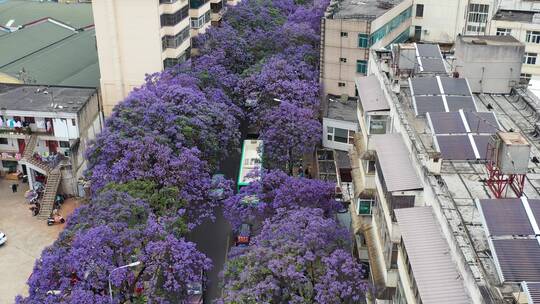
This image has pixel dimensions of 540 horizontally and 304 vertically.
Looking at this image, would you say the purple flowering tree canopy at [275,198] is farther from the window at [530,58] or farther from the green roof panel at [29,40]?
the green roof panel at [29,40]

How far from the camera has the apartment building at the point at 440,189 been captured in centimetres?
1338

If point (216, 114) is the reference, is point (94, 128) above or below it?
below

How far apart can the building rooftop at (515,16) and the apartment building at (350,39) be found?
723 cm

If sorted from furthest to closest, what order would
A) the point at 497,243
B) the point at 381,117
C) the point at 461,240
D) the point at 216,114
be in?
the point at 216,114 → the point at 381,117 → the point at 461,240 → the point at 497,243

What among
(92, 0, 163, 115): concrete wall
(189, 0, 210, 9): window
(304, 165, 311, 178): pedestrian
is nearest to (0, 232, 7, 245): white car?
(92, 0, 163, 115): concrete wall

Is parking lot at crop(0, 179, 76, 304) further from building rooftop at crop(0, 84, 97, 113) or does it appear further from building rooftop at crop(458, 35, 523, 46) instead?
building rooftop at crop(458, 35, 523, 46)

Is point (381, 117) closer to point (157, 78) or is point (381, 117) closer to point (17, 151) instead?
point (157, 78)

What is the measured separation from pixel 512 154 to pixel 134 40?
32.3 metres

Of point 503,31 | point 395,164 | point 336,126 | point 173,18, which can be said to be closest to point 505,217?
point 395,164

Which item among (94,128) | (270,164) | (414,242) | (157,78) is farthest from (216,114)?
(414,242)

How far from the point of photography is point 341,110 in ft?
136

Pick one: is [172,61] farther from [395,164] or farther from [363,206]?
[395,164]

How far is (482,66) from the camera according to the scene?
2239 centimetres

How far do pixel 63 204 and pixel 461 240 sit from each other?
96.7 ft
